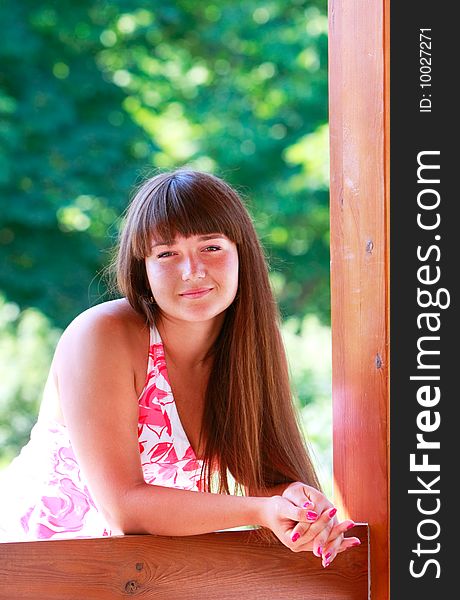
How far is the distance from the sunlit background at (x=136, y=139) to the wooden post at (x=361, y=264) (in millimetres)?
3952

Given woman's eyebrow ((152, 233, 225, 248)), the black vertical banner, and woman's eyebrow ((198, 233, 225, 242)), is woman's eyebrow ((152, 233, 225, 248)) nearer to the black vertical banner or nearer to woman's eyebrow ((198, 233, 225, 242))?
woman's eyebrow ((198, 233, 225, 242))

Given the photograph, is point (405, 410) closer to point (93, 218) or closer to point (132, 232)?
point (132, 232)

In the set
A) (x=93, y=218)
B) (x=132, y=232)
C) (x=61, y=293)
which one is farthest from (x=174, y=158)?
(x=132, y=232)

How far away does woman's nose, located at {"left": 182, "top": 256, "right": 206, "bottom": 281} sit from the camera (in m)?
1.57

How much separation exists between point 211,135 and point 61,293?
1478 millimetres

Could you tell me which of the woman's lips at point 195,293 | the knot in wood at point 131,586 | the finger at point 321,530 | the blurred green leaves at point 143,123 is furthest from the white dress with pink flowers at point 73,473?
the blurred green leaves at point 143,123

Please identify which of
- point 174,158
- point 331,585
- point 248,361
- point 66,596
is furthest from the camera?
point 174,158

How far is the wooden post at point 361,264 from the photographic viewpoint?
1.52 metres

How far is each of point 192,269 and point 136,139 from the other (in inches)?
196

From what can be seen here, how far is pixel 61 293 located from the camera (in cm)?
618

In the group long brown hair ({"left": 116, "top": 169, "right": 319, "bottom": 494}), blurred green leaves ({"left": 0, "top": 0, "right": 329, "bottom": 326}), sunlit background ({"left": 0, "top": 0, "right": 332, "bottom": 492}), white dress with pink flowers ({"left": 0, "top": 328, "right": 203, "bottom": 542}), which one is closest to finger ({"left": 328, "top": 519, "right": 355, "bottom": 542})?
long brown hair ({"left": 116, "top": 169, "right": 319, "bottom": 494})

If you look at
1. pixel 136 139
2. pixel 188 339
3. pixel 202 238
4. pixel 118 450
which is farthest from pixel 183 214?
pixel 136 139

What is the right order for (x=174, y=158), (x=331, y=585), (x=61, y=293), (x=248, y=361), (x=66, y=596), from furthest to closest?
(x=174, y=158)
(x=61, y=293)
(x=248, y=361)
(x=331, y=585)
(x=66, y=596)

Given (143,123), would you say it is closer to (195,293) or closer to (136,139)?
(136,139)
